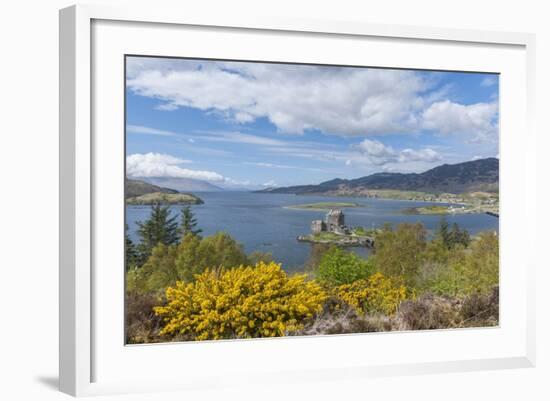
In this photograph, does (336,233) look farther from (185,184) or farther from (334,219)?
(185,184)

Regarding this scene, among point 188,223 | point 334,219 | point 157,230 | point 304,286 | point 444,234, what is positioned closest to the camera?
point 157,230

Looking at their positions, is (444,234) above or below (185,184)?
below

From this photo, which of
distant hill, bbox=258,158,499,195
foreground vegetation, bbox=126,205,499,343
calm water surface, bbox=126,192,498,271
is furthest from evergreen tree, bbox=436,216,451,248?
distant hill, bbox=258,158,499,195

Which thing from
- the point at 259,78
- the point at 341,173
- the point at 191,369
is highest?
the point at 259,78

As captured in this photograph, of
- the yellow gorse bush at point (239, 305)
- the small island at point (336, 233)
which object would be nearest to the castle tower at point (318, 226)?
the small island at point (336, 233)

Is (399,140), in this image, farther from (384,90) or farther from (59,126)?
(59,126)

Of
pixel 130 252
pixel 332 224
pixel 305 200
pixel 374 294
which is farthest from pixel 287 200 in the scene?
pixel 130 252

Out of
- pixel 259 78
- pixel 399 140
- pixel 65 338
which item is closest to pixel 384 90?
pixel 399 140
